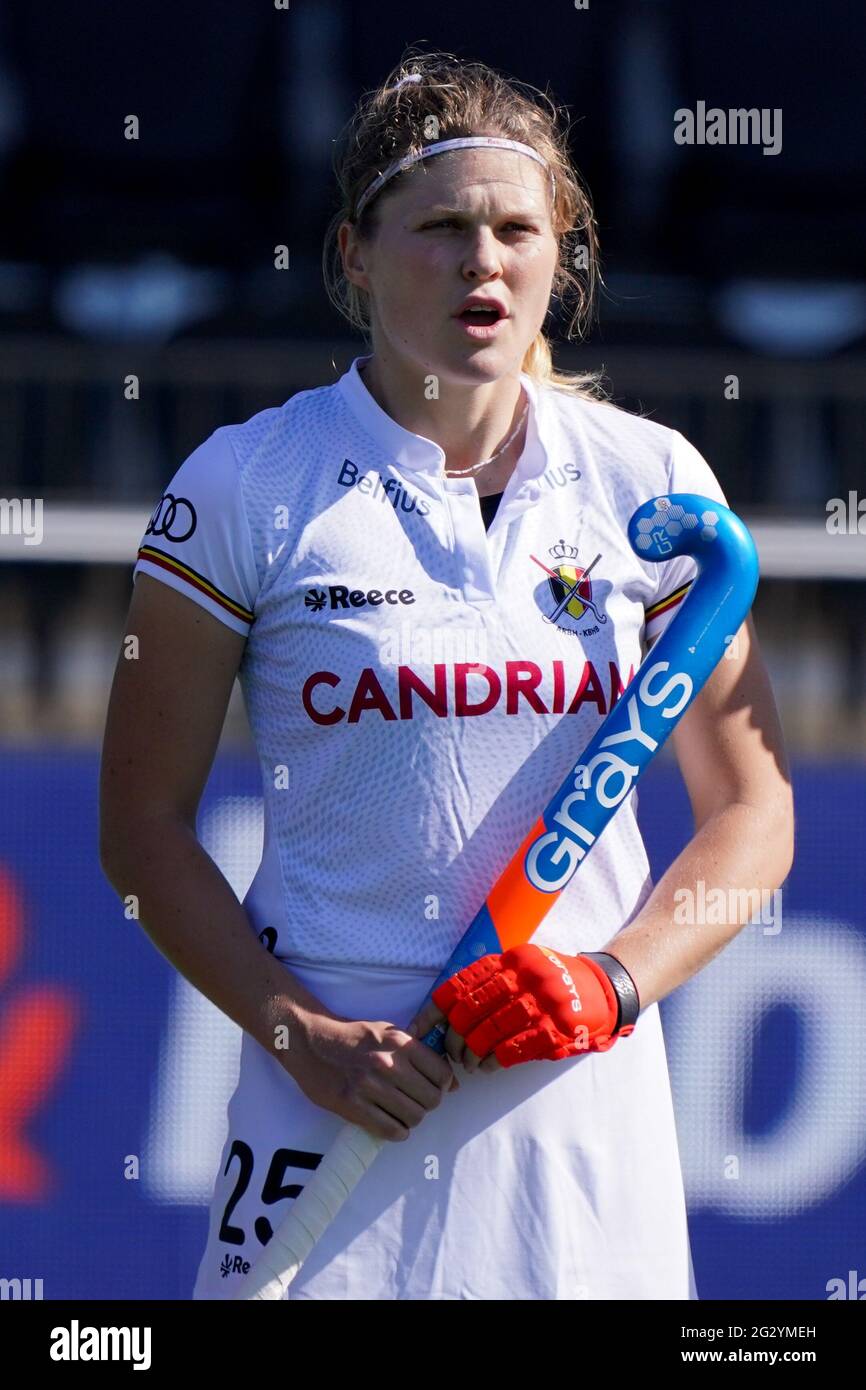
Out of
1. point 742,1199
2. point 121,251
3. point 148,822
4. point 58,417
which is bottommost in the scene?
point 742,1199

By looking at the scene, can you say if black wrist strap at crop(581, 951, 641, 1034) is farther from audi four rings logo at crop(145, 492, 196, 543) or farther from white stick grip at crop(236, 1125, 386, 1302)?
audi four rings logo at crop(145, 492, 196, 543)

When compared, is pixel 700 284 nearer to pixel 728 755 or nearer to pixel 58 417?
pixel 58 417

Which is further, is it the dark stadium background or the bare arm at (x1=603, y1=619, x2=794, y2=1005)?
the dark stadium background

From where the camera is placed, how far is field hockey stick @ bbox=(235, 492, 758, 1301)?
119 centimetres

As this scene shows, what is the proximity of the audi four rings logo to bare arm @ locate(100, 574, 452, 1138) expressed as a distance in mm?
36

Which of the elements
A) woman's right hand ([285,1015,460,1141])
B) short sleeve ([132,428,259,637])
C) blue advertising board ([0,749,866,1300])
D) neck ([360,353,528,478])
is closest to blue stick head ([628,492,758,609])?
neck ([360,353,528,478])

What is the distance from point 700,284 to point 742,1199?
1974mm

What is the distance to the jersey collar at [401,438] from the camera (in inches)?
50.1

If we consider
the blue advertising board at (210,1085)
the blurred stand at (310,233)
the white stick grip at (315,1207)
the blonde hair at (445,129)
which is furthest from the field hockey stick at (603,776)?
the blurred stand at (310,233)

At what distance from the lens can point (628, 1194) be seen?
1.20 metres

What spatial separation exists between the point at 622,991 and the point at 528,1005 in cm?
8

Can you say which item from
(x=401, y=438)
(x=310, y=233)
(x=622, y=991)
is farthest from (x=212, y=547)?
(x=310, y=233)
